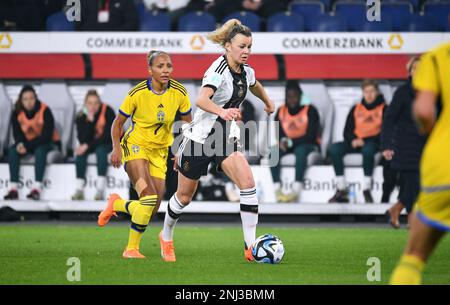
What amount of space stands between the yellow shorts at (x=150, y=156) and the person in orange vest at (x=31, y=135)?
6218 millimetres

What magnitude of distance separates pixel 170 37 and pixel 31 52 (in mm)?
2453

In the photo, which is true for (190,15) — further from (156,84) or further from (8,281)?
(8,281)

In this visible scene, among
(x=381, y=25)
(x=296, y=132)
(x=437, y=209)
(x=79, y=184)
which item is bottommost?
(x=79, y=184)

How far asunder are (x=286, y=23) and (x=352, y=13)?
51.2 inches

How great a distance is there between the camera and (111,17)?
16250mm

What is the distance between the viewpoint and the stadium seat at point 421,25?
Result: 16141 mm

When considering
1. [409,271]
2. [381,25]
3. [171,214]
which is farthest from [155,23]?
[409,271]

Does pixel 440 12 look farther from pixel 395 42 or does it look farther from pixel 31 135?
pixel 31 135

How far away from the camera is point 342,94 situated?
16.5m

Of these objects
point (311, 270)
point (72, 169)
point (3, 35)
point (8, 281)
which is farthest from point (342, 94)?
point (8, 281)

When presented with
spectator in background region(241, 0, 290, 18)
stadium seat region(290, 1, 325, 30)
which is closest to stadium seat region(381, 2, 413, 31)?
stadium seat region(290, 1, 325, 30)

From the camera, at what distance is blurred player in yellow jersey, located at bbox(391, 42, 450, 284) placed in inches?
221

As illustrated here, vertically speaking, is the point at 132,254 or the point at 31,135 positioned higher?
the point at 31,135

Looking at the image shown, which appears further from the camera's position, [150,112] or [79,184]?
[79,184]
